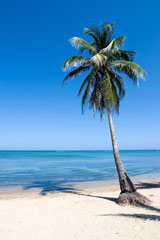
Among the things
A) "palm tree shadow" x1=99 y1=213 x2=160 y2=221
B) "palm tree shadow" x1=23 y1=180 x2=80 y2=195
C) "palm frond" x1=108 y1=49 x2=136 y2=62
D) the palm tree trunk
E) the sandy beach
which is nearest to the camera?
the sandy beach

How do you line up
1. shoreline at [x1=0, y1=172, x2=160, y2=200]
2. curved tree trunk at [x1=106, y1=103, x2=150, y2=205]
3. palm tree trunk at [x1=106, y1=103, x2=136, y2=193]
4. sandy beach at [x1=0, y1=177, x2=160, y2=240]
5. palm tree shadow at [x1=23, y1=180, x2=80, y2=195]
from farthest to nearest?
palm tree shadow at [x1=23, y1=180, x2=80, y2=195], shoreline at [x1=0, y1=172, x2=160, y2=200], palm tree trunk at [x1=106, y1=103, x2=136, y2=193], curved tree trunk at [x1=106, y1=103, x2=150, y2=205], sandy beach at [x1=0, y1=177, x2=160, y2=240]

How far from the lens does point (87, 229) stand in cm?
529

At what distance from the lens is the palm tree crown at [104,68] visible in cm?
923

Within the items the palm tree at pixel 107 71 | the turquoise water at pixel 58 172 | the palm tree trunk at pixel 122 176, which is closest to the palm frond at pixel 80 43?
the palm tree at pixel 107 71

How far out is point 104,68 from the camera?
9.81 meters

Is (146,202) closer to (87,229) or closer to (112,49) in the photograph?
(87,229)

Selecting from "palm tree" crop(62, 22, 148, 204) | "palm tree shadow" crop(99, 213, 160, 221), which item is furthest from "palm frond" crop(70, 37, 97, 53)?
"palm tree shadow" crop(99, 213, 160, 221)

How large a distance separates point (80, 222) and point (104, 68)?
7894 mm

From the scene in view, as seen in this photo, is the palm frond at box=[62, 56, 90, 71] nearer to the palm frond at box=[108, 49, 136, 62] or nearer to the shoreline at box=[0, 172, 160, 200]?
the palm frond at box=[108, 49, 136, 62]

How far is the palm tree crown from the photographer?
9.23 metres

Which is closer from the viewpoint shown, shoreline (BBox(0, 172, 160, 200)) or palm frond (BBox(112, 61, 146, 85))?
palm frond (BBox(112, 61, 146, 85))

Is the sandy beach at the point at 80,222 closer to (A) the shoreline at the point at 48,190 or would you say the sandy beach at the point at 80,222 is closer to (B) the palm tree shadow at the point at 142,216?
(B) the palm tree shadow at the point at 142,216

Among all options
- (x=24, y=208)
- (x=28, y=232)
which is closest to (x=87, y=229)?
(x=28, y=232)

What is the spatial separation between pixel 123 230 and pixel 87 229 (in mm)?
1120
